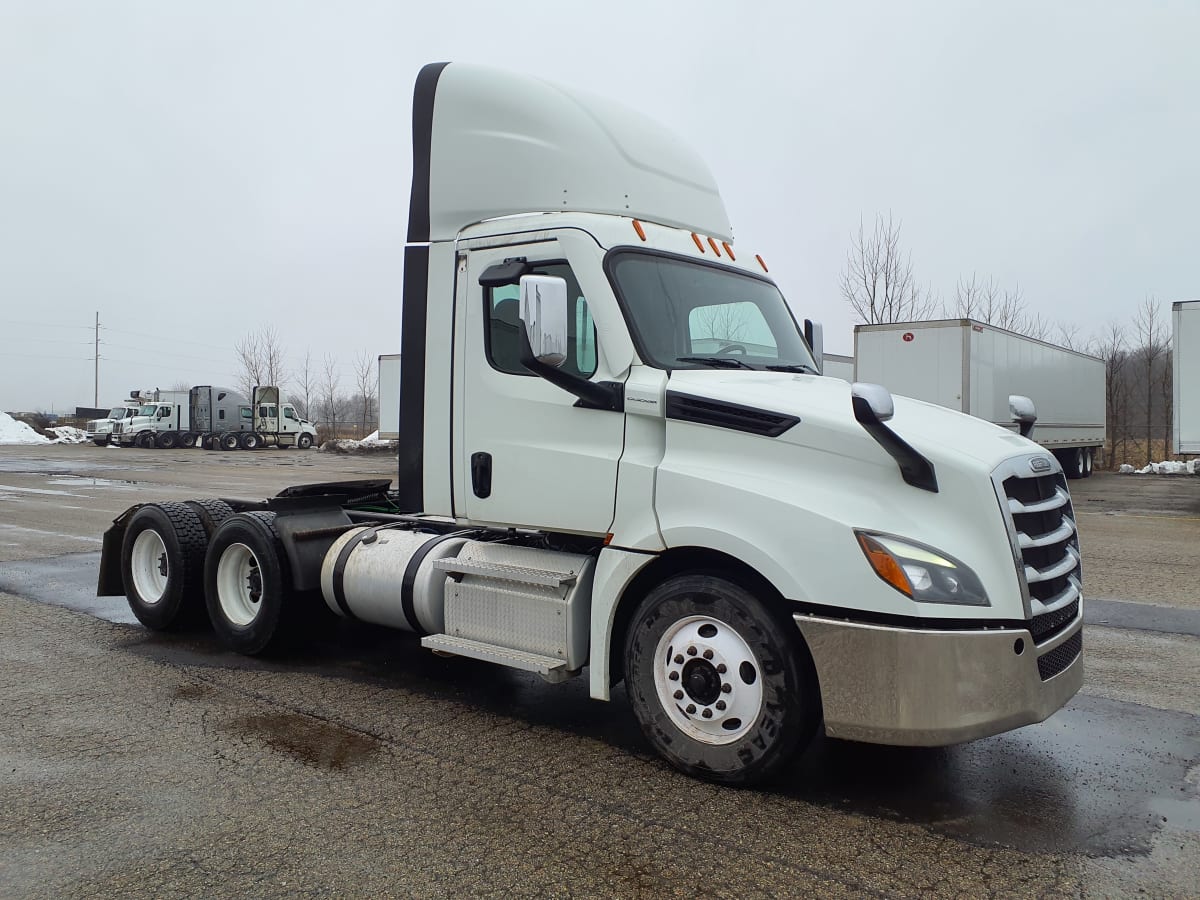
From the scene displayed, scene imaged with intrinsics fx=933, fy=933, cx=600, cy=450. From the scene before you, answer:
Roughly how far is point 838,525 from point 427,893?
7.00 feet

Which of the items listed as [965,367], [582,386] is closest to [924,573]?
[582,386]

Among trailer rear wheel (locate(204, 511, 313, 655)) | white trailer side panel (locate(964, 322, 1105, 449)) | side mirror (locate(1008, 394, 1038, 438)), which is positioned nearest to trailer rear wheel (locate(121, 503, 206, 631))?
trailer rear wheel (locate(204, 511, 313, 655))

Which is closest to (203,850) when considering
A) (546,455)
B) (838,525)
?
(546,455)

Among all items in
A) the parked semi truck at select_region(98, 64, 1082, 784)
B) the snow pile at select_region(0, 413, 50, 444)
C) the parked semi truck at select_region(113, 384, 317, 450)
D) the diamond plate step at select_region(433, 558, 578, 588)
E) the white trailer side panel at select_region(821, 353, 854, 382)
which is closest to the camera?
the parked semi truck at select_region(98, 64, 1082, 784)

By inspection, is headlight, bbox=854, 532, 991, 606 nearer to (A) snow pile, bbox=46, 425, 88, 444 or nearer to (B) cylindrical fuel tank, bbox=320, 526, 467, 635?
(B) cylindrical fuel tank, bbox=320, 526, 467, 635

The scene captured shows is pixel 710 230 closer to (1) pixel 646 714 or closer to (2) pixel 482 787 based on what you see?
(1) pixel 646 714

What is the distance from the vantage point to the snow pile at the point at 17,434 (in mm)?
61219

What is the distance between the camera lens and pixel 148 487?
23.3m

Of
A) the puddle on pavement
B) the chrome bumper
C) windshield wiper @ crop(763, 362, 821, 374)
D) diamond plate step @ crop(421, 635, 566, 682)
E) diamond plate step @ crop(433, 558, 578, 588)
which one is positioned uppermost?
windshield wiper @ crop(763, 362, 821, 374)

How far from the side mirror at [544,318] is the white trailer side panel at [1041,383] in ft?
56.4

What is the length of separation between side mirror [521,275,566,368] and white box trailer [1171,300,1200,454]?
60.1 ft

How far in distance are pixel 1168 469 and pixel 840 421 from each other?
98.2ft

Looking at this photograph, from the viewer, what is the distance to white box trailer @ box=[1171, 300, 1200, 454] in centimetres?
1873

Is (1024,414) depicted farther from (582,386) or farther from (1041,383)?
(1041,383)
